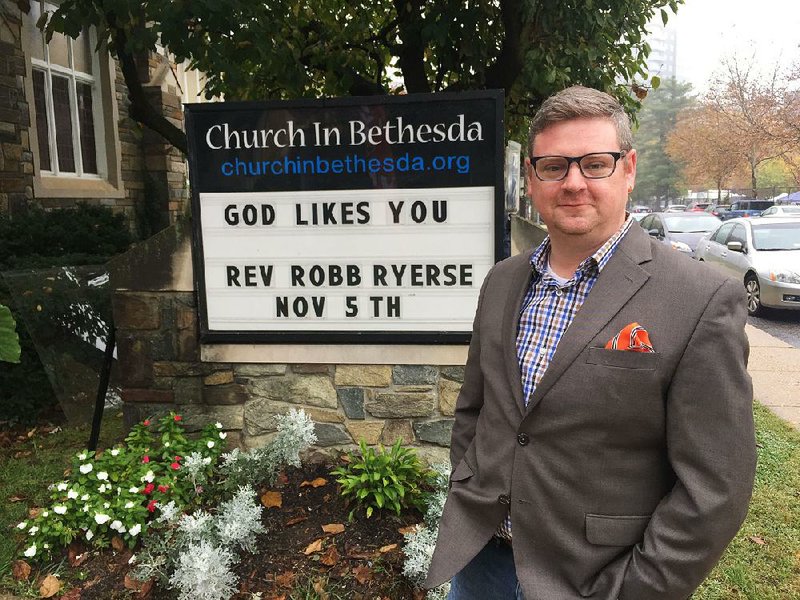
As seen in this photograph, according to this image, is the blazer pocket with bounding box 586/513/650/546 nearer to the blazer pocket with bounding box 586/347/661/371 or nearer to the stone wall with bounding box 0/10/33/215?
the blazer pocket with bounding box 586/347/661/371

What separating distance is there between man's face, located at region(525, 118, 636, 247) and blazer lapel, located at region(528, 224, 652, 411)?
0.08 metres

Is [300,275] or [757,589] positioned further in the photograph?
[300,275]

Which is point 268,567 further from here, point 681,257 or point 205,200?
point 681,257

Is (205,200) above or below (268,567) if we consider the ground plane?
above

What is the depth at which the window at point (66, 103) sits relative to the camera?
7.63 metres

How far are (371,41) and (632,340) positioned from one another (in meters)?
5.73

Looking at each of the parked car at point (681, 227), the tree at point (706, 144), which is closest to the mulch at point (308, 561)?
the parked car at point (681, 227)

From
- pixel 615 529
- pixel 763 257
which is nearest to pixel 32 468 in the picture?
pixel 615 529

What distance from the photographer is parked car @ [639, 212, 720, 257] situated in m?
15.6

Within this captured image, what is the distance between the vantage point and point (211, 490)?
3262 mm

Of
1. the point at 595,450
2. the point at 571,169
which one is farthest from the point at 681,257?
the point at 595,450

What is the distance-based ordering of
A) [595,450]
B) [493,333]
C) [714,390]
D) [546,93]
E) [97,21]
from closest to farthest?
[714,390] < [595,450] < [493,333] < [97,21] < [546,93]

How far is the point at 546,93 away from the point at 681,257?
14.4 feet

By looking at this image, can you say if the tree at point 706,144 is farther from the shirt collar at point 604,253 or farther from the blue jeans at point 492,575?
the blue jeans at point 492,575
